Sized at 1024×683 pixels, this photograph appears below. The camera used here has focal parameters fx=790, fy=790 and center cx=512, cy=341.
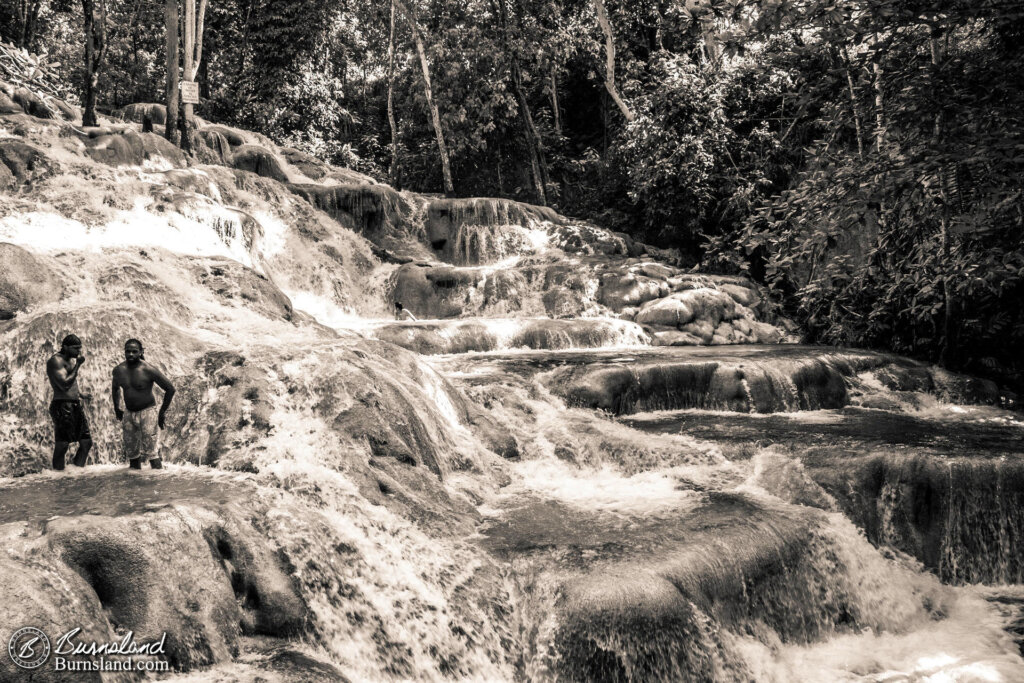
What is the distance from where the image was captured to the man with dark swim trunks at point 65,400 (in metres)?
5.81

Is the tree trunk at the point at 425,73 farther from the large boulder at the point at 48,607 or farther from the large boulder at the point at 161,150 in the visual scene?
the large boulder at the point at 48,607

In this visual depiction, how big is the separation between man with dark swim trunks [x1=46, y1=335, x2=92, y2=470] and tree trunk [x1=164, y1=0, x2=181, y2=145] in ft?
43.0

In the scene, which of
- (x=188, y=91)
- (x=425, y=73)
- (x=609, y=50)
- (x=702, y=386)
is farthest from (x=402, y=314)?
(x=609, y=50)

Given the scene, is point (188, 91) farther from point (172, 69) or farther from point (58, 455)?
point (58, 455)

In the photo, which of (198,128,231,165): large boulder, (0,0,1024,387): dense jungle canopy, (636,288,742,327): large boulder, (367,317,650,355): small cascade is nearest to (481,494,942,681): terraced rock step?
(0,0,1024,387): dense jungle canopy

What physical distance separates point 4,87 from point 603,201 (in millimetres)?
15375

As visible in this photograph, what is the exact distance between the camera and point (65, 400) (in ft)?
19.2

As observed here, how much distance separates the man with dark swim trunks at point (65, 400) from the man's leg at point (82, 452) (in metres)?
0.10

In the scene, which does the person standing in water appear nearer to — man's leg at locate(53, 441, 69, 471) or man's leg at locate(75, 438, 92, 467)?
man's leg at locate(75, 438, 92, 467)

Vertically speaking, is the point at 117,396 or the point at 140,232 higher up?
the point at 140,232

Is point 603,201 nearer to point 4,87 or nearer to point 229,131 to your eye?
point 229,131

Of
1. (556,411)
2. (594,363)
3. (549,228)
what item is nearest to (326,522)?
(556,411)

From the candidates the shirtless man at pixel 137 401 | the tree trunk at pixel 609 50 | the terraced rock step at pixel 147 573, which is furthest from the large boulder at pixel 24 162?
the tree trunk at pixel 609 50
